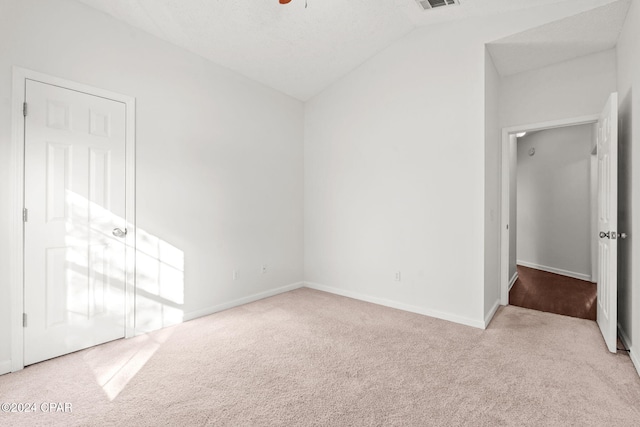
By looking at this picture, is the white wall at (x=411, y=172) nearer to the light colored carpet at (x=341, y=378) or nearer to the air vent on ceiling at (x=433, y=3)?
the air vent on ceiling at (x=433, y=3)

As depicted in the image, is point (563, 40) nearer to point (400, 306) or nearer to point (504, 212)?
point (504, 212)

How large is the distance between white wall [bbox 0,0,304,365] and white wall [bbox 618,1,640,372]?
368cm

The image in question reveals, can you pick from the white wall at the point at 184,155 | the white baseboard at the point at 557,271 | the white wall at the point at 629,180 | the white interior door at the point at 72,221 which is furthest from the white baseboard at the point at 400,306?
the white baseboard at the point at 557,271

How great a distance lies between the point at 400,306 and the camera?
394 cm

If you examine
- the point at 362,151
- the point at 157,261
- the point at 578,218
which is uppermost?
the point at 362,151

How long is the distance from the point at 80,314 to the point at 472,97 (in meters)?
4.27

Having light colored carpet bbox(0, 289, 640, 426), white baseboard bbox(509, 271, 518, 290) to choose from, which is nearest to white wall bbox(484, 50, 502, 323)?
light colored carpet bbox(0, 289, 640, 426)

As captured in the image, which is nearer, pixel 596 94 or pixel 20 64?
pixel 20 64

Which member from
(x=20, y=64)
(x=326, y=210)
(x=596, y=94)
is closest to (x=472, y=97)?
(x=596, y=94)

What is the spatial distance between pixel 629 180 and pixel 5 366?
5.19 meters

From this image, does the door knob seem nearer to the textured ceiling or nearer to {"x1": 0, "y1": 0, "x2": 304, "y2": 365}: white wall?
{"x1": 0, "y1": 0, "x2": 304, "y2": 365}: white wall

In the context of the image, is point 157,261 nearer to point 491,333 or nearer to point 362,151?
point 362,151

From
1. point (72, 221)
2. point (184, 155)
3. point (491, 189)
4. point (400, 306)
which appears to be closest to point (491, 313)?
point (400, 306)

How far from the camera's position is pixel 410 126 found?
12.7 ft
